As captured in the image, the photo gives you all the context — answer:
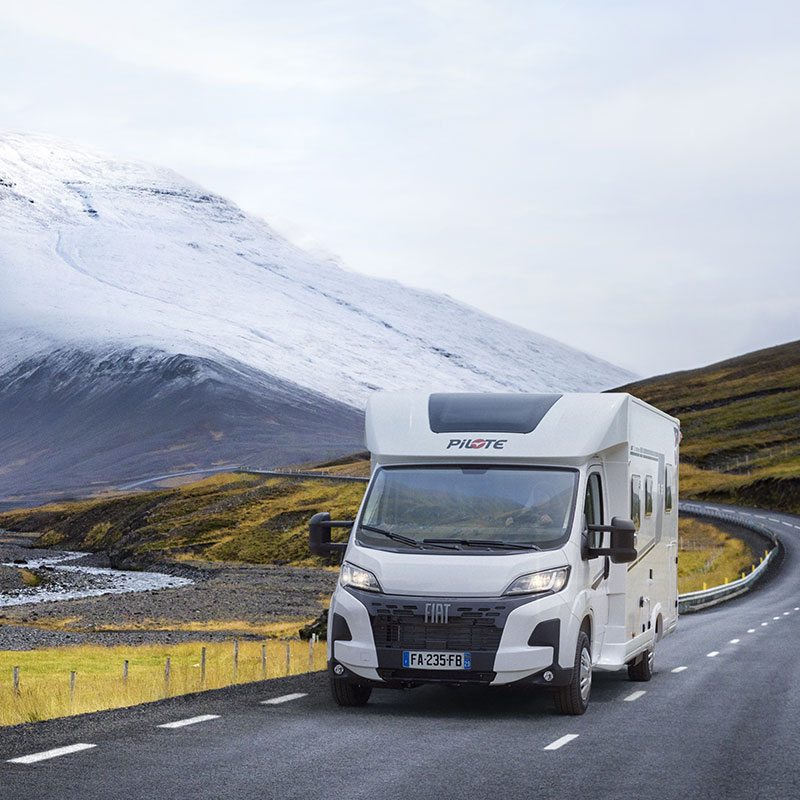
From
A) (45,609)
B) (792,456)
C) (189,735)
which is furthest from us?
(792,456)

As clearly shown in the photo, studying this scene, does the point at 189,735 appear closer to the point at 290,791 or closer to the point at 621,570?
the point at 290,791

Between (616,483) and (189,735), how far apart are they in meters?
6.11

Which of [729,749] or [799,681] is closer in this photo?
[729,749]

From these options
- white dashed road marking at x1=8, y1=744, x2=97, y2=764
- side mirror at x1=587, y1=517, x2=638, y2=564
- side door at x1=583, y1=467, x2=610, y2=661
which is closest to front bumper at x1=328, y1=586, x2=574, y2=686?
side mirror at x1=587, y1=517, x2=638, y2=564

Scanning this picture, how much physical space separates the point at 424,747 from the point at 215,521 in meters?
113

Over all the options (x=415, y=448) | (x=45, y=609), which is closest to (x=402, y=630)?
(x=415, y=448)

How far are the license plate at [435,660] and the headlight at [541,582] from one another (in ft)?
2.71

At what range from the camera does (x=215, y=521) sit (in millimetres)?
122750

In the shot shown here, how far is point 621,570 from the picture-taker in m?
15.6

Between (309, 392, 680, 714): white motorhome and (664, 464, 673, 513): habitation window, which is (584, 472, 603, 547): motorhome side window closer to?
(309, 392, 680, 714): white motorhome

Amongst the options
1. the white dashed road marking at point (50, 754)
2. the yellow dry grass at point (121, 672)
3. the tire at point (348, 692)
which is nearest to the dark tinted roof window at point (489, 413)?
the tire at point (348, 692)

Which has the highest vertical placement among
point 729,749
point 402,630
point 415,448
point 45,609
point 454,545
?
point 415,448

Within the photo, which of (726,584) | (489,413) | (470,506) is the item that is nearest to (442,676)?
(470,506)

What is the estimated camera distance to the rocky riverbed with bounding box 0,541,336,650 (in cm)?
5225
